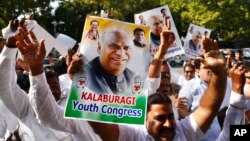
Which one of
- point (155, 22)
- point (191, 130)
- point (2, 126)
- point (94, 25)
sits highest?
point (94, 25)

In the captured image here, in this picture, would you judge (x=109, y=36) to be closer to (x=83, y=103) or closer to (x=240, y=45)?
(x=83, y=103)

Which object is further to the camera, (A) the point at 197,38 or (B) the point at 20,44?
(A) the point at 197,38

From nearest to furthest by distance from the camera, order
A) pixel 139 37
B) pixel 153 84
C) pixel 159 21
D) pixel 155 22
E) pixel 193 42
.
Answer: pixel 139 37 → pixel 153 84 → pixel 155 22 → pixel 159 21 → pixel 193 42

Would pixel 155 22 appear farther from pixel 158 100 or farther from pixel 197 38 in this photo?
pixel 158 100

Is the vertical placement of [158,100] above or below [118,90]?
below

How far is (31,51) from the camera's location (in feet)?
11.0

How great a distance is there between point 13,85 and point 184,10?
128 feet

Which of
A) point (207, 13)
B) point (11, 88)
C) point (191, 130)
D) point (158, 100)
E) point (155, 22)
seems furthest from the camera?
point (207, 13)

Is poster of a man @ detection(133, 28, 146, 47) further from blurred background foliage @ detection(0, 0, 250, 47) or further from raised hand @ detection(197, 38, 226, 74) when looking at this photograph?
blurred background foliage @ detection(0, 0, 250, 47)

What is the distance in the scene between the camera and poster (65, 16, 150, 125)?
10.8ft

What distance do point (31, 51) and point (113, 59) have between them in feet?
1.65

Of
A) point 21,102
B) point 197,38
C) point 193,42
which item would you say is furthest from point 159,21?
point 21,102

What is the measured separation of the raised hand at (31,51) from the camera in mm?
3342

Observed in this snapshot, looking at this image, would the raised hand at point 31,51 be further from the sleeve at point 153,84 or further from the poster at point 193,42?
the poster at point 193,42
